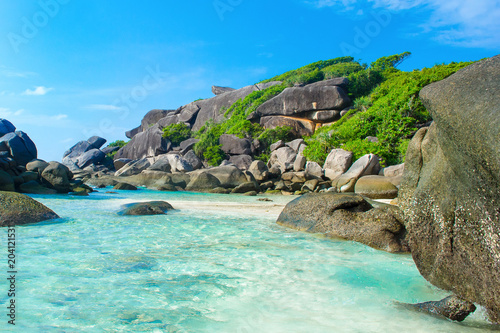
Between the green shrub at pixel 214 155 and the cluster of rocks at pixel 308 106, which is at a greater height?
the cluster of rocks at pixel 308 106

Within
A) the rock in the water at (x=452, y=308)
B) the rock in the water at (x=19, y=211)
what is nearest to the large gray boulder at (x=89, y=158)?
the rock in the water at (x=19, y=211)

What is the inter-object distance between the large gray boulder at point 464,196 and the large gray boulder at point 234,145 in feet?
101

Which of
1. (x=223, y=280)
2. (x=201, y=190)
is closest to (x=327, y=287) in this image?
(x=223, y=280)

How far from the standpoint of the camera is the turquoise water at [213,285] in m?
2.83

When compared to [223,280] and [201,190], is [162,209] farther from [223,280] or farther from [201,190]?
[201,190]

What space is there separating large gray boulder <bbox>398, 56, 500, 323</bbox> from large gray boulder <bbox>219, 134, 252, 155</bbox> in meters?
30.9

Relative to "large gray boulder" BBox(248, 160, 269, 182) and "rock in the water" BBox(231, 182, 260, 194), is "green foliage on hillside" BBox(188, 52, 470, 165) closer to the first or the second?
"large gray boulder" BBox(248, 160, 269, 182)

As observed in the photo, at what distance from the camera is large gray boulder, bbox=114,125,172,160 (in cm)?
4516

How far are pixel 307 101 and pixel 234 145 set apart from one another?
8537 millimetres

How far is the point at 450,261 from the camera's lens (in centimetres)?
323

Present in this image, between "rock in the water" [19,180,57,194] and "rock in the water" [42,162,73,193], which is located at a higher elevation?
"rock in the water" [42,162,73,193]

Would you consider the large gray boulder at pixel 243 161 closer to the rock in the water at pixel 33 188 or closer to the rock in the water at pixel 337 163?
the rock in the water at pixel 337 163

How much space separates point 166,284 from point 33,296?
1231mm

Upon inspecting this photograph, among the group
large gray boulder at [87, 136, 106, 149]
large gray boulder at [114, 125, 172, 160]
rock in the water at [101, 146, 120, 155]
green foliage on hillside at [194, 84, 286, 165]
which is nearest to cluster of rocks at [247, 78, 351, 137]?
green foliage on hillside at [194, 84, 286, 165]
